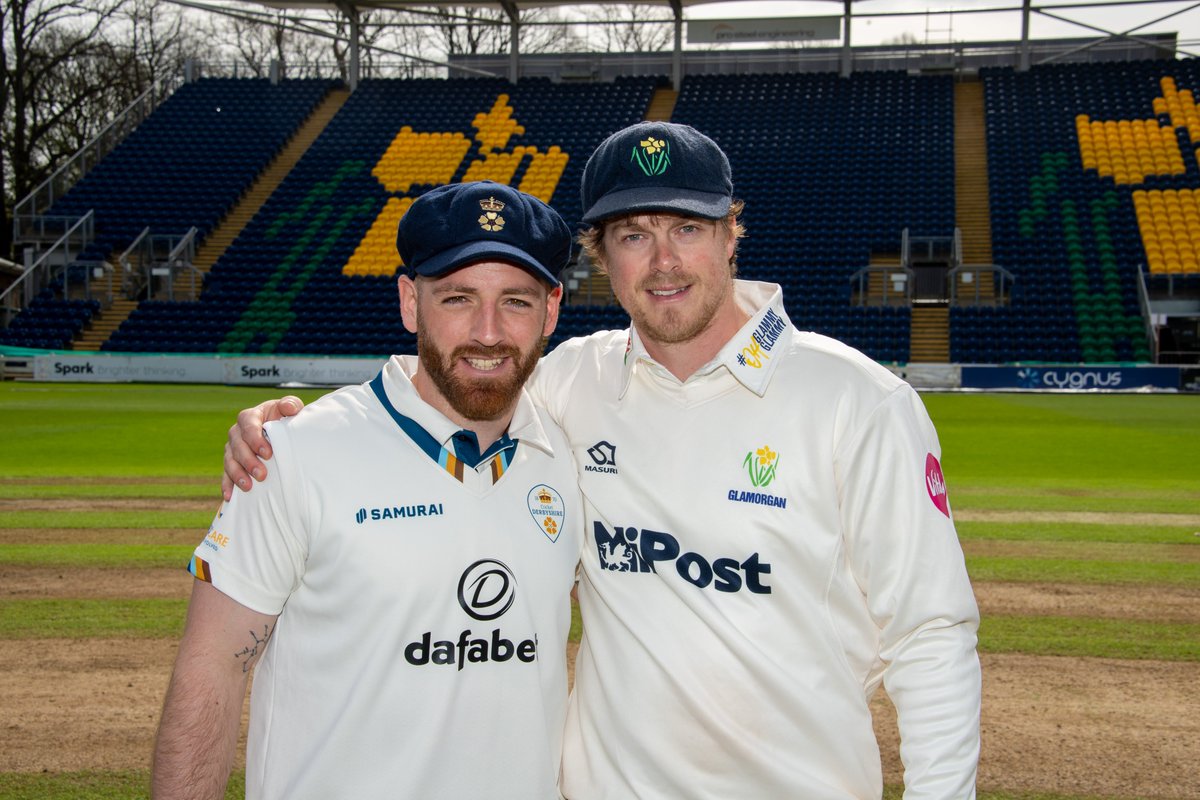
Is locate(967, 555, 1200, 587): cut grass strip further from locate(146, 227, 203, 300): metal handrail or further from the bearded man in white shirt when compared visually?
locate(146, 227, 203, 300): metal handrail

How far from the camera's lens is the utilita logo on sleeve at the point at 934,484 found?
251 cm

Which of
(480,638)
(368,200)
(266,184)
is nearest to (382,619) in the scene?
(480,638)

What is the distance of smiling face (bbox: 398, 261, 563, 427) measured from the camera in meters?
2.72

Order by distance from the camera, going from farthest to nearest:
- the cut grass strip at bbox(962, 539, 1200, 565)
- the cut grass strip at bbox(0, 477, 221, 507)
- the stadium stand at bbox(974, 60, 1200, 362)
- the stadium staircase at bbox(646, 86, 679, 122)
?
the stadium staircase at bbox(646, 86, 679, 122)
the stadium stand at bbox(974, 60, 1200, 362)
the cut grass strip at bbox(0, 477, 221, 507)
the cut grass strip at bbox(962, 539, 1200, 565)

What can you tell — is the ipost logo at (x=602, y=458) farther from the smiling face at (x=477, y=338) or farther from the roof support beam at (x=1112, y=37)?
the roof support beam at (x=1112, y=37)

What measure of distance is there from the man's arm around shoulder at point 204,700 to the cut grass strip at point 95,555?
595cm

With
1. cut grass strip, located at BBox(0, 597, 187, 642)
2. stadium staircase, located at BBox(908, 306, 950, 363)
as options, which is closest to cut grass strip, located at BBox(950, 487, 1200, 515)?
cut grass strip, located at BBox(0, 597, 187, 642)

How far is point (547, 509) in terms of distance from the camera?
276 centimetres

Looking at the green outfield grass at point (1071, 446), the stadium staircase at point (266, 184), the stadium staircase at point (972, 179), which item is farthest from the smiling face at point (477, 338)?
the stadium staircase at point (266, 184)

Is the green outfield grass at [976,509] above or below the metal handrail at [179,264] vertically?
below

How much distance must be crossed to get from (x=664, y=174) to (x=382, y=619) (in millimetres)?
1344

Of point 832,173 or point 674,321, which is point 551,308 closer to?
point 674,321

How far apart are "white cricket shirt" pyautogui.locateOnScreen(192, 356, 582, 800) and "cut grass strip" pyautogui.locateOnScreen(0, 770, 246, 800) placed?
1.93 meters

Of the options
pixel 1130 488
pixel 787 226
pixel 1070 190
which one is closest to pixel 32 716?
pixel 1130 488
